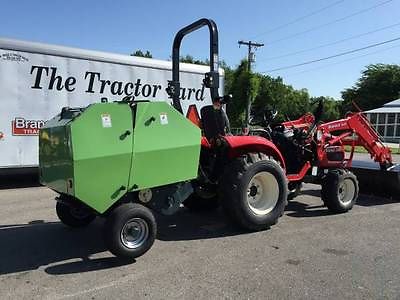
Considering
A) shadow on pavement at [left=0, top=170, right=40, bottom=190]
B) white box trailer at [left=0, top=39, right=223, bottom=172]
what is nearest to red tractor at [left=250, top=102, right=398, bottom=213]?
white box trailer at [left=0, top=39, right=223, bottom=172]

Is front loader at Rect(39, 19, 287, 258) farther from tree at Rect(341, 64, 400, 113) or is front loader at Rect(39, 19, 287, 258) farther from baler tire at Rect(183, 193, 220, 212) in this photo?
tree at Rect(341, 64, 400, 113)

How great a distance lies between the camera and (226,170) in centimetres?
587

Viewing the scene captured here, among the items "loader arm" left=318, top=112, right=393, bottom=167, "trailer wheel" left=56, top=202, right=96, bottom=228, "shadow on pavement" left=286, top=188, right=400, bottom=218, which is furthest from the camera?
"loader arm" left=318, top=112, right=393, bottom=167

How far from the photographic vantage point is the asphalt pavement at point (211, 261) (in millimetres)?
4039

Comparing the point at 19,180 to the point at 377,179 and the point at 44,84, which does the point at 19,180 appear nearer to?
the point at 44,84

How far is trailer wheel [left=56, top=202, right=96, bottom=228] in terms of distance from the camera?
5891mm

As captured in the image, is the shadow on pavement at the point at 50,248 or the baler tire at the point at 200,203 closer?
the shadow on pavement at the point at 50,248

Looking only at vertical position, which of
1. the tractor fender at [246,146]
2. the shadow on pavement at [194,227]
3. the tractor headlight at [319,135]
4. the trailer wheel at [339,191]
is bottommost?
the shadow on pavement at [194,227]

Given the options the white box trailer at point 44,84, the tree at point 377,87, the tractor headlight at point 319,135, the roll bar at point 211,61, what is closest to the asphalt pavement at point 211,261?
the tractor headlight at point 319,135

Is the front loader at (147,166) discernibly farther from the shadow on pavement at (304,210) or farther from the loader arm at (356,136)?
the loader arm at (356,136)

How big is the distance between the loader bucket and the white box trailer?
514cm

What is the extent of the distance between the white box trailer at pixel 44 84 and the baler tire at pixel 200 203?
4128 mm

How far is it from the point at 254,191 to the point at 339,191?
172 cm

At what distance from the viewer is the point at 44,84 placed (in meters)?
9.51
